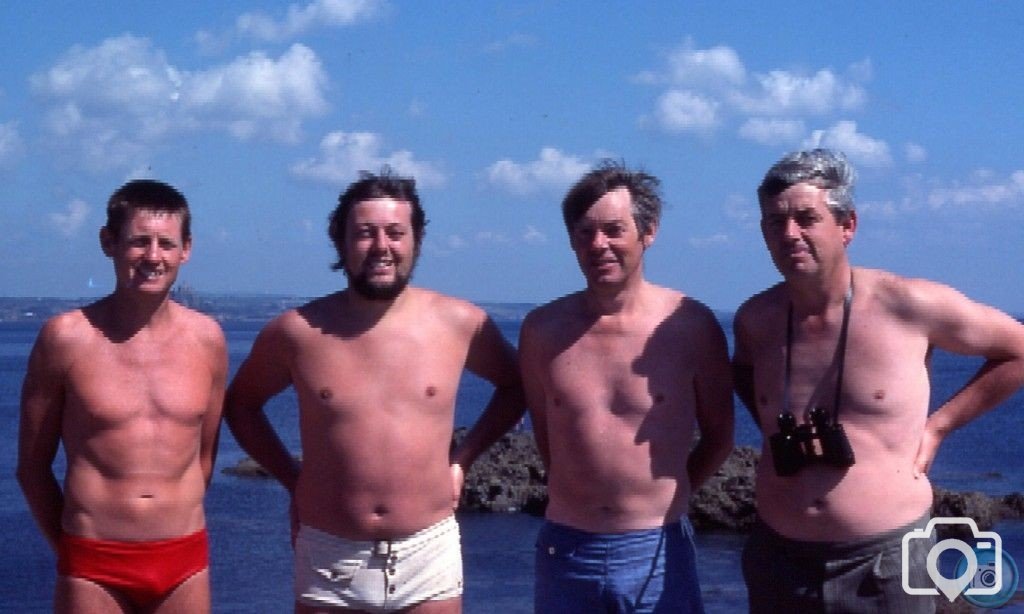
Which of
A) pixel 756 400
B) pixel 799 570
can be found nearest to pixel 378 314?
pixel 756 400

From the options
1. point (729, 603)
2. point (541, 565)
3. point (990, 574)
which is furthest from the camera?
point (729, 603)

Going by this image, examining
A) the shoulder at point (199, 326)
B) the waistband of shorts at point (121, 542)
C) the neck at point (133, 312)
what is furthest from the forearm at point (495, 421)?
the neck at point (133, 312)

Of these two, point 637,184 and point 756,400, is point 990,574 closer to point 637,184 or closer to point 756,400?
point 756,400

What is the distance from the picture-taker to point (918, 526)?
4973mm

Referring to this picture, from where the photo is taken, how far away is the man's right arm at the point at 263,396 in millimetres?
5496

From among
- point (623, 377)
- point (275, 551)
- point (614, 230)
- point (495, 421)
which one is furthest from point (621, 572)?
point (275, 551)

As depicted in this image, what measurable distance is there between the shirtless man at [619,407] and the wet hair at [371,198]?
0.61 m

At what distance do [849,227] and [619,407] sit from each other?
114 centimetres

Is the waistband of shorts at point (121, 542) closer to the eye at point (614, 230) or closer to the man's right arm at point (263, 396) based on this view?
the man's right arm at point (263, 396)

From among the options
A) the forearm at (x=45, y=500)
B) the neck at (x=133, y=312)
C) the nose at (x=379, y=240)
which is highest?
the nose at (x=379, y=240)

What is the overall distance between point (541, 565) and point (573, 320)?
1.01 meters

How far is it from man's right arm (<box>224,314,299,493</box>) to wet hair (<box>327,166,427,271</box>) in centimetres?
40

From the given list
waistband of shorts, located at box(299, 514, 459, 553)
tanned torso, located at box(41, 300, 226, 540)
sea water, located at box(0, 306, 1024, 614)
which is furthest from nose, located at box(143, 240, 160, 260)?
sea water, located at box(0, 306, 1024, 614)

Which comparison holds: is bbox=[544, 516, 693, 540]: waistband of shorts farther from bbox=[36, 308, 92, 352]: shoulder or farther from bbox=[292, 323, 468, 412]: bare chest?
bbox=[36, 308, 92, 352]: shoulder
